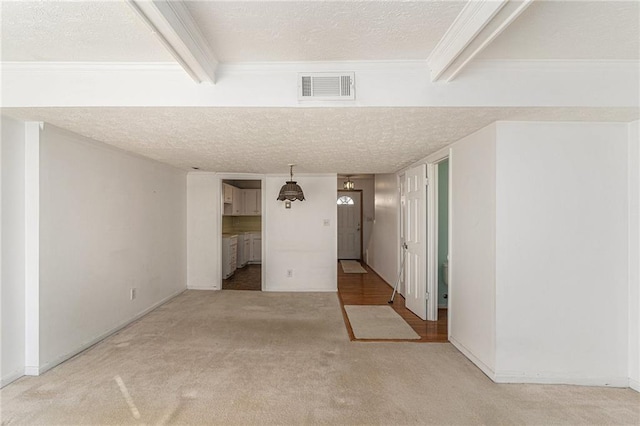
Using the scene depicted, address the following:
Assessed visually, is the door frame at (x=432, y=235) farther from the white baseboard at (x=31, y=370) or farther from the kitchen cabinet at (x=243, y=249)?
the kitchen cabinet at (x=243, y=249)

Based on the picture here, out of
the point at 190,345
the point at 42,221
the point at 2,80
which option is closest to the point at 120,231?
the point at 42,221

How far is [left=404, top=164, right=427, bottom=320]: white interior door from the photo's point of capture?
4012 millimetres

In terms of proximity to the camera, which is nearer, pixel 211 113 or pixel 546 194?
pixel 211 113

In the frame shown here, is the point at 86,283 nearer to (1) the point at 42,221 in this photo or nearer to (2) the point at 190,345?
(1) the point at 42,221

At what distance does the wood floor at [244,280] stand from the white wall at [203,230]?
1.53 feet

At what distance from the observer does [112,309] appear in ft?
11.5

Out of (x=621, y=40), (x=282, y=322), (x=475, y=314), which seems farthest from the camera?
(x=282, y=322)

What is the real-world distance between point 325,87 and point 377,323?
2.99 metres

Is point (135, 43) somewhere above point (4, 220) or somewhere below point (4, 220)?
above

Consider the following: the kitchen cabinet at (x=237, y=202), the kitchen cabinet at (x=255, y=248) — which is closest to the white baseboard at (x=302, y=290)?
the kitchen cabinet at (x=237, y=202)

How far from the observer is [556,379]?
8.20ft

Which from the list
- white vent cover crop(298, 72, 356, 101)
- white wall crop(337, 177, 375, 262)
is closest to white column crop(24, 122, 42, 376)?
white vent cover crop(298, 72, 356, 101)

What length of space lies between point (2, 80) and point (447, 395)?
398cm

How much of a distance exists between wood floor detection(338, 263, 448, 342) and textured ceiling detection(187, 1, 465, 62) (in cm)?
287
